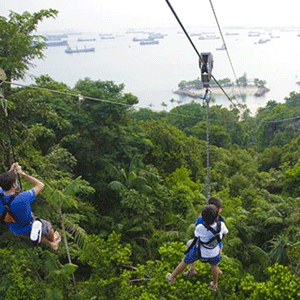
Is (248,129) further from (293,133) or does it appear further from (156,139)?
(156,139)

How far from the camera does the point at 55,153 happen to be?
868cm

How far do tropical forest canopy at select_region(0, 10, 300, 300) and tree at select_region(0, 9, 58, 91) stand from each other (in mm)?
20

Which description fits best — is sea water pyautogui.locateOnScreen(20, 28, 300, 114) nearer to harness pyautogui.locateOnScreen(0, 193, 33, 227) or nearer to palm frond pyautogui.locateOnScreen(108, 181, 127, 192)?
palm frond pyautogui.locateOnScreen(108, 181, 127, 192)

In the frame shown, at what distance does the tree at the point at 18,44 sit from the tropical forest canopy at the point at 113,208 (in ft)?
0.07

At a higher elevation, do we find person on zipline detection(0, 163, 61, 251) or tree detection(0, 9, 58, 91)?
tree detection(0, 9, 58, 91)

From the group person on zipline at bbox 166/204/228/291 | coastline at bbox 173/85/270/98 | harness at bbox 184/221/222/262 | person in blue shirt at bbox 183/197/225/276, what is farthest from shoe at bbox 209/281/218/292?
coastline at bbox 173/85/270/98

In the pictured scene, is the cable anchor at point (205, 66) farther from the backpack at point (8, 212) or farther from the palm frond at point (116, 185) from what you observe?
the palm frond at point (116, 185)

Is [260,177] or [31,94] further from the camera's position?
[260,177]

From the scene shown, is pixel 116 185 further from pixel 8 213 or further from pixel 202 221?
pixel 8 213

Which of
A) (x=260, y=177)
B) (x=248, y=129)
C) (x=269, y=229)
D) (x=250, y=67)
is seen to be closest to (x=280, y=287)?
(x=269, y=229)

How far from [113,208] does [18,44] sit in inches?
228

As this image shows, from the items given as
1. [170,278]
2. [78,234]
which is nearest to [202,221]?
[170,278]

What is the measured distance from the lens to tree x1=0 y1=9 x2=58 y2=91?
6.62 metres

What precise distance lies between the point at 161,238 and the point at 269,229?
3.43 metres
